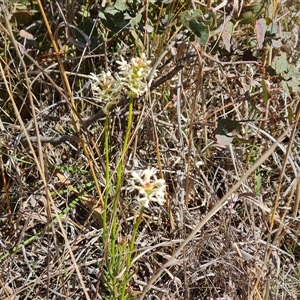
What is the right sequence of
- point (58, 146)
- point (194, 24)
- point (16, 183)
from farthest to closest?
point (58, 146) → point (16, 183) → point (194, 24)

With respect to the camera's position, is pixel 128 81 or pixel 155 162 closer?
pixel 128 81

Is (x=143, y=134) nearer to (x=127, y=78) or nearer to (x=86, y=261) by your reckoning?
(x=86, y=261)

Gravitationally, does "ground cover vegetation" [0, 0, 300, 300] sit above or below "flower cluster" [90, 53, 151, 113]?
below

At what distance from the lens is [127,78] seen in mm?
834

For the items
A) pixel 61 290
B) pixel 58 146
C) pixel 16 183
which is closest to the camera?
pixel 61 290

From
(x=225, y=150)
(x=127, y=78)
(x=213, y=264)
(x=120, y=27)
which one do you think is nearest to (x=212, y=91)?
(x=225, y=150)

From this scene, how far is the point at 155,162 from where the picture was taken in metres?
1.28

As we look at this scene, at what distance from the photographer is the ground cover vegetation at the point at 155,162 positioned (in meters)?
1.06

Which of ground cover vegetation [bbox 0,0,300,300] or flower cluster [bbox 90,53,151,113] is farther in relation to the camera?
ground cover vegetation [bbox 0,0,300,300]

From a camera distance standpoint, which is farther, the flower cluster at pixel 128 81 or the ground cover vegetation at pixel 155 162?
the ground cover vegetation at pixel 155 162

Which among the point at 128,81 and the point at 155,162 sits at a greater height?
the point at 128,81

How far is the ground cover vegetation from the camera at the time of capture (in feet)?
3.49

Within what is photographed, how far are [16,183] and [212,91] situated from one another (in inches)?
20.5

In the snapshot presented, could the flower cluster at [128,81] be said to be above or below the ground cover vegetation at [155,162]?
above
